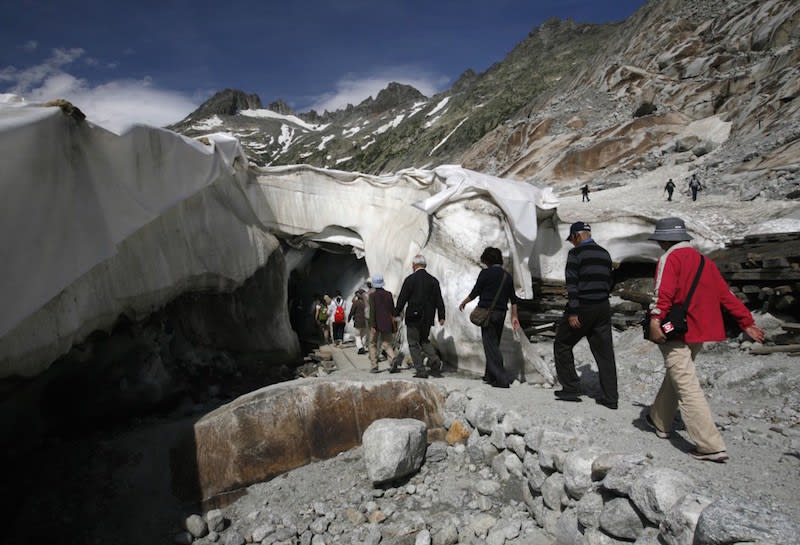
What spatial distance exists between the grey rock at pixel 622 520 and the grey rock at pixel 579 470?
0.28 meters

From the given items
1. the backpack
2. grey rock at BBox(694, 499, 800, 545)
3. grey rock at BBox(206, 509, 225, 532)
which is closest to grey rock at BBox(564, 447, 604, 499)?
grey rock at BBox(694, 499, 800, 545)

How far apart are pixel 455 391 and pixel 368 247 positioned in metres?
3.72

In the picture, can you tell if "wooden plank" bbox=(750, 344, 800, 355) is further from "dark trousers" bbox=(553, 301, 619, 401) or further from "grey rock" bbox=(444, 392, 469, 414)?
"grey rock" bbox=(444, 392, 469, 414)

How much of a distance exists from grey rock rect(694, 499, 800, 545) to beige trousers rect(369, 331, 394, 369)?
408cm

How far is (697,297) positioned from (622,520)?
1296 millimetres

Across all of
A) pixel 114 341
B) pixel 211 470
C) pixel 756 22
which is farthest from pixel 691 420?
pixel 756 22

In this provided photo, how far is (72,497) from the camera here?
3.79m

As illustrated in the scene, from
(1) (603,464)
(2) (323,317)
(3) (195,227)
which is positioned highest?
(3) (195,227)

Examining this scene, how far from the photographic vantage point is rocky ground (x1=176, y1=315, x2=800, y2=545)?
2643mm

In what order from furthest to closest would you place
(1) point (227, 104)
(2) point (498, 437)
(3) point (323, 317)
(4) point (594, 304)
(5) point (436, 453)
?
(1) point (227, 104), (3) point (323, 317), (5) point (436, 453), (2) point (498, 437), (4) point (594, 304)

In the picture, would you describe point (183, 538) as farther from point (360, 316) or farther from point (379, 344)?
point (360, 316)

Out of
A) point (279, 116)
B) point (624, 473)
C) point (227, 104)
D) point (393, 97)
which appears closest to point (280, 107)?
point (279, 116)

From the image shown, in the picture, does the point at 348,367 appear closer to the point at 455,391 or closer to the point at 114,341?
the point at 455,391

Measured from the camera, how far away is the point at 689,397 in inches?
106
